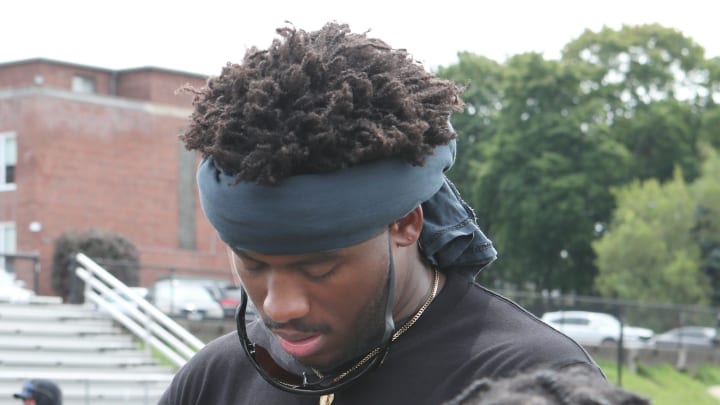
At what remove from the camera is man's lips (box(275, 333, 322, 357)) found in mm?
2217

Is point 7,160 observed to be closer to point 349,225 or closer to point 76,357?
point 76,357

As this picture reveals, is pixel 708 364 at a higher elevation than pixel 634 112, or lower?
lower

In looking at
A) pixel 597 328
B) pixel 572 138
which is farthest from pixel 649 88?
pixel 597 328

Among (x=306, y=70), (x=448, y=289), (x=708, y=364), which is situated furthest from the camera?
(x=708, y=364)

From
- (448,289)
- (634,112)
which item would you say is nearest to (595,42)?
(634,112)

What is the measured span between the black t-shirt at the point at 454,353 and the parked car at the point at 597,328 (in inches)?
783

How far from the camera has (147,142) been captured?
42.3 metres

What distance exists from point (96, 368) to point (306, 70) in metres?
14.2

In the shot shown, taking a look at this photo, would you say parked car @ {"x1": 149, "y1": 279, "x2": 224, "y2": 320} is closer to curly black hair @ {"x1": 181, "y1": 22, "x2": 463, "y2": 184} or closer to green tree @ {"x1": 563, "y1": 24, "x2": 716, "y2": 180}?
curly black hair @ {"x1": 181, "y1": 22, "x2": 463, "y2": 184}

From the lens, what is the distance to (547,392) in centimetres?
133

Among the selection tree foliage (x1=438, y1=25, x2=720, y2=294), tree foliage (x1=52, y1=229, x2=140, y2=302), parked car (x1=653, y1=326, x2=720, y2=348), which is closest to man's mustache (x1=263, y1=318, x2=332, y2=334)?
parked car (x1=653, y1=326, x2=720, y2=348)

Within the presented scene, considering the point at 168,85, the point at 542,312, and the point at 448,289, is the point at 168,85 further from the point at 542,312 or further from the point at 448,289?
the point at 448,289

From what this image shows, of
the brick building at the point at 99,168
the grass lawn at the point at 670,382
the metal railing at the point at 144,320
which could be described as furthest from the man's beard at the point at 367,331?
the brick building at the point at 99,168

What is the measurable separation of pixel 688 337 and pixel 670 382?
232cm
